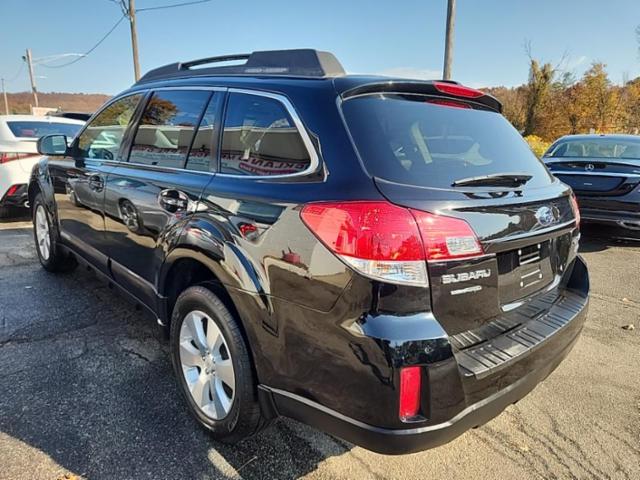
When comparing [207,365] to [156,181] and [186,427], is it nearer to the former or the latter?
[186,427]

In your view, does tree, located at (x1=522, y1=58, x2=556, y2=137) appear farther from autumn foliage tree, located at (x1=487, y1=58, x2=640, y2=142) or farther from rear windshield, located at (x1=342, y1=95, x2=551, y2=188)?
rear windshield, located at (x1=342, y1=95, x2=551, y2=188)

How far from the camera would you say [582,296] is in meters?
2.38

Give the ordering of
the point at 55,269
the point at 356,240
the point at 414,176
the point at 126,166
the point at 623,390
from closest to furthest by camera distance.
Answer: the point at 356,240
the point at 414,176
the point at 623,390
the point at 126,166
the point at 55,269

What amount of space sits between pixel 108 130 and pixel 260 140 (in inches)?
79.4

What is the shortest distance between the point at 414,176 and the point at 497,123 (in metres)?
0.98

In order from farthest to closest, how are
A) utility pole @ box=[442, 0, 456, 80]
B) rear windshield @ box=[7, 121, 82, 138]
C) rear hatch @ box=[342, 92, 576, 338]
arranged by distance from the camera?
utility pole @ box=[442, 0, 456, 80]
rear windshield @ box=[7, 121, 82, 138]
rear hatch @ box=[342, 92, 576, 338]

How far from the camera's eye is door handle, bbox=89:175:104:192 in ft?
10.6

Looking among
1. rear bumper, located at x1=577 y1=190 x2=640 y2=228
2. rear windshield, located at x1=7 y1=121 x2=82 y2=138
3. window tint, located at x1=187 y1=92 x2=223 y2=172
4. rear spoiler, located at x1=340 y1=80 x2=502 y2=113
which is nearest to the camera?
rear spoiler, located at x1=340 y1=80 x2=502 y2=113

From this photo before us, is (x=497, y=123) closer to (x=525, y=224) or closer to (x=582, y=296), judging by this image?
(x=525, y=224)

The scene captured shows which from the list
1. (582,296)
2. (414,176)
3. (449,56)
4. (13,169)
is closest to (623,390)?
(582,296)

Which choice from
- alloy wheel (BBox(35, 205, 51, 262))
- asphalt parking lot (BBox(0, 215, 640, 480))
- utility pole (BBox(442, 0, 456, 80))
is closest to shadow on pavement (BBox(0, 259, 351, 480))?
asphalt parking lot (BBox(0, 215, 640, 480))

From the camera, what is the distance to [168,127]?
2.77 metres

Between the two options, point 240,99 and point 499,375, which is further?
point 240,99

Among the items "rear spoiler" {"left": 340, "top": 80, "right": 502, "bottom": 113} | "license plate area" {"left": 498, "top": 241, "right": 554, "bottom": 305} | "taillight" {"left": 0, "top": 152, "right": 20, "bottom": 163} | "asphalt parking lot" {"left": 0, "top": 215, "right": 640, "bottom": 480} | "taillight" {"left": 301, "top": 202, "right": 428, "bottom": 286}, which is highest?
"rear spoiler" {"left": 340, "top": 80, "right": 502, "bottom": 113}
